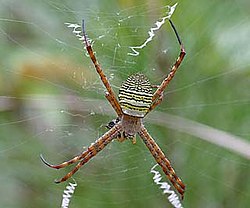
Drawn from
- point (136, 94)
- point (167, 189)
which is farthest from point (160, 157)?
point (136, 94)

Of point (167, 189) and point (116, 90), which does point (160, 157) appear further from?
point (116, 90)

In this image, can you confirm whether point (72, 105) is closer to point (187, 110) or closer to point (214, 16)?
point (187, 110)

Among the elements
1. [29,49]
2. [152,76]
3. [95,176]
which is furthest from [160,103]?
[29,49]

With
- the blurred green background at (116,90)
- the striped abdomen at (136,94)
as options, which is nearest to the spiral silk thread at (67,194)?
the blurred green background at (116,90)

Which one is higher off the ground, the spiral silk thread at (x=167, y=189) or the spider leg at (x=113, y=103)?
the spider leg at (x=113, y=103)

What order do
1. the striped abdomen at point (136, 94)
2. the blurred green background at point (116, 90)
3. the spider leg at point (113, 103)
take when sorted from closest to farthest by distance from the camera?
the striped abdomen at point (136, 94) < the spider leg at point (113, 103) < the blurred green background at point (116, 90)

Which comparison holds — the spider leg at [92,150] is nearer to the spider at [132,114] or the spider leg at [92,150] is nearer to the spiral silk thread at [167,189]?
the spider at [132,114]

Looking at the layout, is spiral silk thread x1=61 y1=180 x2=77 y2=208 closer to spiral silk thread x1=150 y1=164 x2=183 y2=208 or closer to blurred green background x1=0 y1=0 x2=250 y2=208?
blurred green background x1=0 y1=0 x2=250 y2=208
